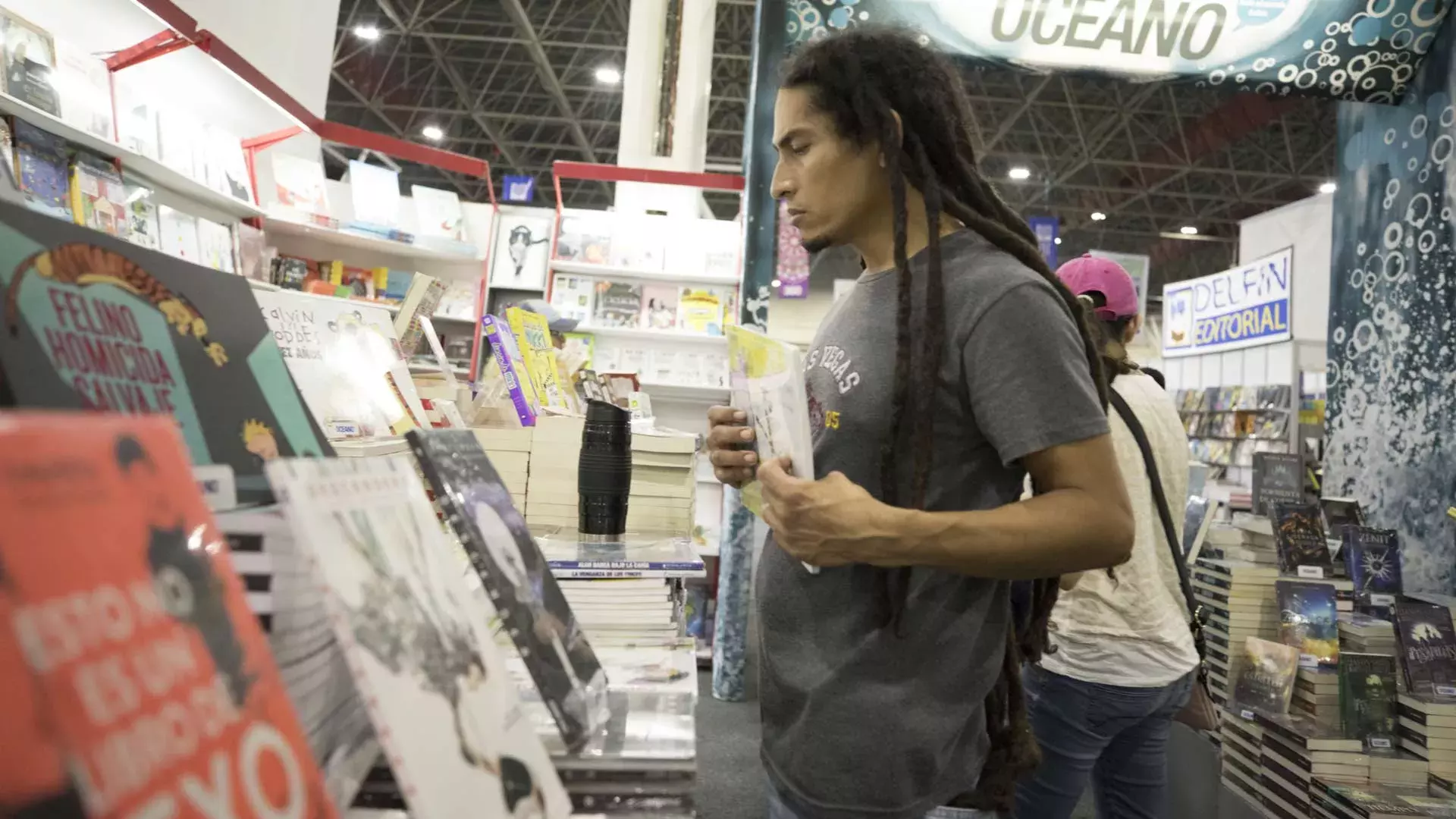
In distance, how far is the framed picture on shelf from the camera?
4980mm

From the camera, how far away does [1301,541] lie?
9.00ft

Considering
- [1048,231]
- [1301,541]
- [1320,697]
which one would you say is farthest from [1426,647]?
[1048,231]

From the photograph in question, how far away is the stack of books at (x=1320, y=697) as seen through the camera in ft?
7.68

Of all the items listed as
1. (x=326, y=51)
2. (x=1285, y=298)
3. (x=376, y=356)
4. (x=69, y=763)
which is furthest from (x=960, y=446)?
(x=1285, y=298)

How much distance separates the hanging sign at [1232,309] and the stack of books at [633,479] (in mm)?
6244

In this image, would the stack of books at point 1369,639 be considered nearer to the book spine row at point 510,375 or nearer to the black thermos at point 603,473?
the black thermos at point 603,473

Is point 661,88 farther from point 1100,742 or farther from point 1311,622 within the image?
point 1100,742

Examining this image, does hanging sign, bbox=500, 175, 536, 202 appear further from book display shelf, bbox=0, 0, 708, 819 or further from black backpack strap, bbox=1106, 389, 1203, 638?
black backpack strap, bbox=1106, 389, 1203, 638

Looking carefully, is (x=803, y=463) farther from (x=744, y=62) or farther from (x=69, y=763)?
(x=744, y=62)

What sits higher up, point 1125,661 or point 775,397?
point 775,397

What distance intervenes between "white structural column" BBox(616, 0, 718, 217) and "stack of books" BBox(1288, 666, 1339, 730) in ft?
14.5

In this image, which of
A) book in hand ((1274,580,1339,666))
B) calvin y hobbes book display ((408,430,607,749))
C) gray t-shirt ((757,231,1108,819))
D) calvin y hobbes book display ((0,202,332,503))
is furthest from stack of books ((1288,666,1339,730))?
calvin y hobbes book display ((0,202,332,503))

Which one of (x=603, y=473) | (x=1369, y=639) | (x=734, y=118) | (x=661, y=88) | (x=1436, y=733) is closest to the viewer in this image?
(x=603, y=473)

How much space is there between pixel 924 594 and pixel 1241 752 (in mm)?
2218
